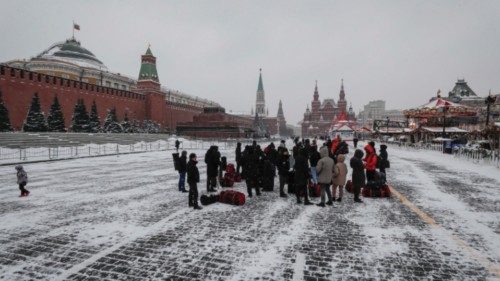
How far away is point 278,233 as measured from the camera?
6.09 m

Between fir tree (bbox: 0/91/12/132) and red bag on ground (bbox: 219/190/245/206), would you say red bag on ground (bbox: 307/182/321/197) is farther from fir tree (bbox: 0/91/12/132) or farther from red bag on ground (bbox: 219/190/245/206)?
fir tree (bbox: 0/91/12/132)

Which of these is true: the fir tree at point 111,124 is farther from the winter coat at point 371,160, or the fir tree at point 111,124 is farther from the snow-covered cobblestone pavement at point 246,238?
the winter coat at point 371,160

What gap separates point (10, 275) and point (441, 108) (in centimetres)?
3736

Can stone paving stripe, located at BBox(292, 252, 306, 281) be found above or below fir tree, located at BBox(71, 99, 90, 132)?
below

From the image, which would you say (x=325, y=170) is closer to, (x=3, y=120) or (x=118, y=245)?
(x=118, y=245)

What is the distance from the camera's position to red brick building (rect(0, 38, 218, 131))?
4046cm

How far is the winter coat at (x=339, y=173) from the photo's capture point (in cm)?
875

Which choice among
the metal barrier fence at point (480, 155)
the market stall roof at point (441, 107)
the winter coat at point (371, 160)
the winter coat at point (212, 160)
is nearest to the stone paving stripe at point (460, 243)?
the winter coat at point (371, 160)

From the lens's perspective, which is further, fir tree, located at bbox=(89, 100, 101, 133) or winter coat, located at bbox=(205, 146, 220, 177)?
fir tree, located at bbox=(89, 100, 101, 133)

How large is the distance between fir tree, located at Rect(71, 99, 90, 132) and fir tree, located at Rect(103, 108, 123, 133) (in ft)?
13.7

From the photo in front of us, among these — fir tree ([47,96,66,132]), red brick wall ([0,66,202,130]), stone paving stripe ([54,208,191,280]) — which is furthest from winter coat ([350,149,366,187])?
red brick wall ([0,66,202,130])

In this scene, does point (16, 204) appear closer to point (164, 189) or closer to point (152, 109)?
point (164, 189)

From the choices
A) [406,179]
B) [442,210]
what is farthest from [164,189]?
[406,179]

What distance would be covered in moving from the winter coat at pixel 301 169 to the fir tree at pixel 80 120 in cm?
4583
